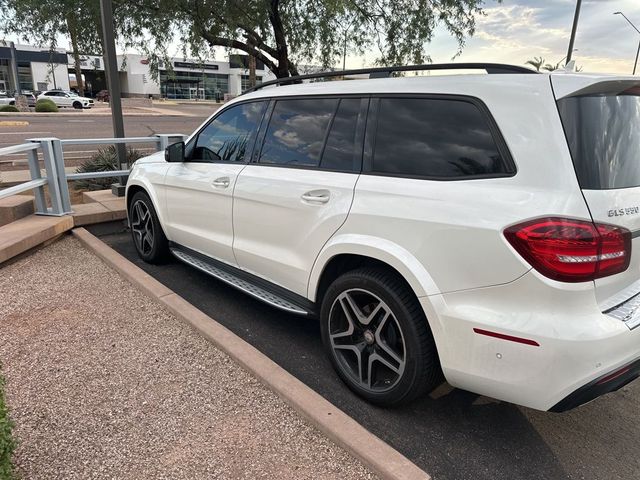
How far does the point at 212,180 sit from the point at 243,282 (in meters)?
0.89

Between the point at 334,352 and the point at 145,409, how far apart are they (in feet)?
3.77

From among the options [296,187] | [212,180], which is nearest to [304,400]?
[296,187]

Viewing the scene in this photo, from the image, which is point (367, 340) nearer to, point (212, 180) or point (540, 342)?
point (540, 342)

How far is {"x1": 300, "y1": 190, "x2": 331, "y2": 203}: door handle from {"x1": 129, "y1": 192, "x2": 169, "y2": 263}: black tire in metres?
2.41

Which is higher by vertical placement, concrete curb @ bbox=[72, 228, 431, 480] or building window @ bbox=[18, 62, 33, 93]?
building window @ bbox=[18, 62, 33, 93]

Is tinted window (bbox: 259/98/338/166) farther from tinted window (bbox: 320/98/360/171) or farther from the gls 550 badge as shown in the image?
the gls 550 badge

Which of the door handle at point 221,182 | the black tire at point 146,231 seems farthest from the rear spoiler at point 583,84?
the black tire at point 146,231

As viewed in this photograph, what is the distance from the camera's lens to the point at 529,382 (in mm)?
2129

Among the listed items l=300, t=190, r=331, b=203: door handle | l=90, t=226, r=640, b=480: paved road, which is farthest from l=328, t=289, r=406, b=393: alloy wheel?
l=300, t=190, r=331, b=203: door handle

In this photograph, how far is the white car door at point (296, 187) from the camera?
293 centimetres

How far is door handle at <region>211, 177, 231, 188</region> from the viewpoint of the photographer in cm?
377

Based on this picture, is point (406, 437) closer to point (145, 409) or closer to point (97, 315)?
point (145, 409)

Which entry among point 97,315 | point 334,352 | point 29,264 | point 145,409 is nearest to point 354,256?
point 334,352

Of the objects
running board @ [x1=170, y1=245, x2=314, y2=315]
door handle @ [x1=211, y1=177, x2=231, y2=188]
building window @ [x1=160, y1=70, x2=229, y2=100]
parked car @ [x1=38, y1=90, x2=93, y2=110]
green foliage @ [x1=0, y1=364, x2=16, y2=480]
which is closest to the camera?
green foliage @ [x1=0, y1=364, x2=16, y2=480]
